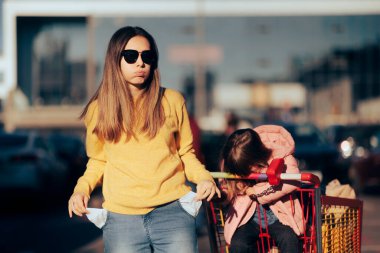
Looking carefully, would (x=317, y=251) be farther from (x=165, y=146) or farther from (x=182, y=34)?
(x=182, y=34)

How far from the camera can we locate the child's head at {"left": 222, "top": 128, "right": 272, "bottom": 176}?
4410mm

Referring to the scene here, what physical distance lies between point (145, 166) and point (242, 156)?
0.67m

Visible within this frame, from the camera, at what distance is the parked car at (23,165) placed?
15945 mm

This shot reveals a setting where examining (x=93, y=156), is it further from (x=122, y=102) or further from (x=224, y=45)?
(x=224, y=45)

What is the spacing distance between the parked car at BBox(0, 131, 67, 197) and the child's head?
39.0 feet

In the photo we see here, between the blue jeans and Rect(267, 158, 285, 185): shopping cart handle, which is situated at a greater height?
Rect(267, 158, 285, 185): shopping cart handle

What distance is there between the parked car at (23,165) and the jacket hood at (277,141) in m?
11.8

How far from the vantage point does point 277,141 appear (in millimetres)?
4656

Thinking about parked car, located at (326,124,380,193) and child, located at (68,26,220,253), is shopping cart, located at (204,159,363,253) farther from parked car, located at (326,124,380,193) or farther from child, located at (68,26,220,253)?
parked car, located at (326,124,380,193)

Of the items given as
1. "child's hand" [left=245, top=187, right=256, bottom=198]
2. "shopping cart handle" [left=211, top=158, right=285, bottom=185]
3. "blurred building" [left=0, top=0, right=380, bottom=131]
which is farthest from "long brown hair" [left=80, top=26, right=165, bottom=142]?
"blurred building" [left=0, top=0, right=380, bottom=131]

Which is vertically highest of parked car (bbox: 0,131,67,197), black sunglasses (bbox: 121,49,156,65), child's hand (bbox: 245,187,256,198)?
black sunglasses (bbox: 121,49,156,65)

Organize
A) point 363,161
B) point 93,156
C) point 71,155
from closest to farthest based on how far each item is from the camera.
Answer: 1. point 93,156
2. point 363,161
3. point 71,155

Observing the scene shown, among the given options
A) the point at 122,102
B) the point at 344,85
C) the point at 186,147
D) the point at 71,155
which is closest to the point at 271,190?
the point at 186,147

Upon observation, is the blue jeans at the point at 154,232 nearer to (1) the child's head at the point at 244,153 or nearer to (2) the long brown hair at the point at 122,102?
(2) the long brown hair at the point at 122,102
